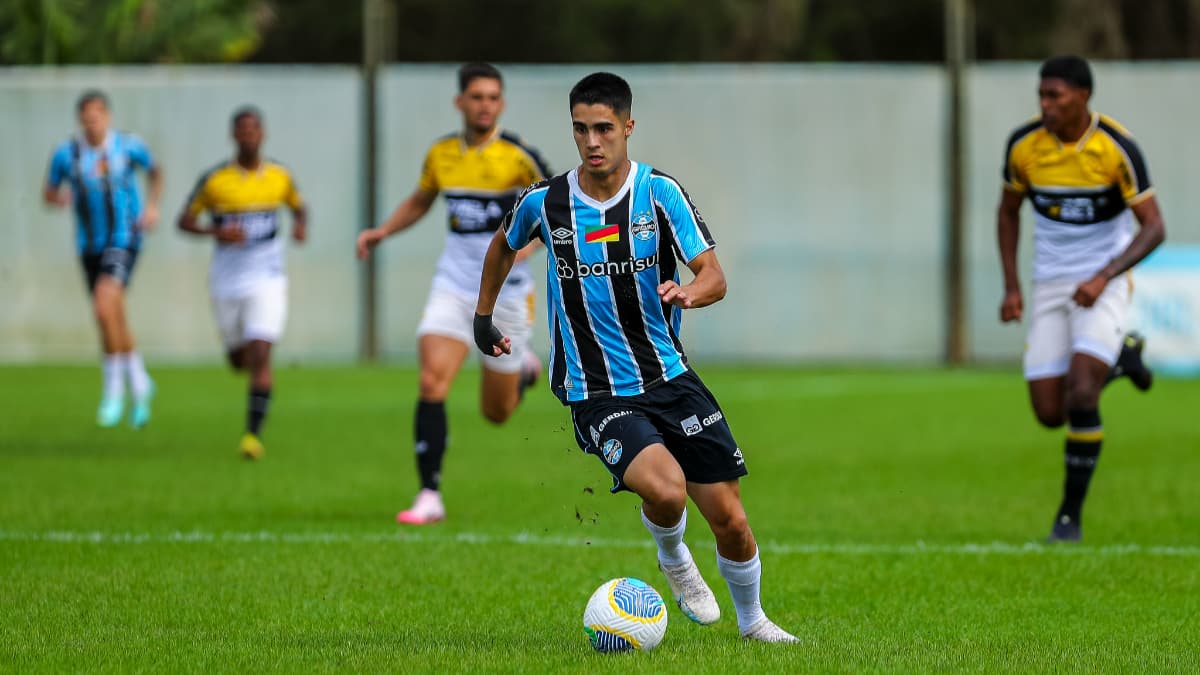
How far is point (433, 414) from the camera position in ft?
34.0

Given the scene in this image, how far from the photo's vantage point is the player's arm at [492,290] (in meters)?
6.87

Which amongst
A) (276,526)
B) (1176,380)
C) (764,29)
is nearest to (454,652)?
(276,526)

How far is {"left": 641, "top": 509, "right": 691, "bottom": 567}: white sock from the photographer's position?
22.1 ft

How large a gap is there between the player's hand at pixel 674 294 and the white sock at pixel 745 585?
1061 millimetres

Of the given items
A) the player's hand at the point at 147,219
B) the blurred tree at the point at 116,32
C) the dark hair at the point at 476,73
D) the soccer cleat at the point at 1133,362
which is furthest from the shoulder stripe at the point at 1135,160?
the blurred tree at the point at 116,32

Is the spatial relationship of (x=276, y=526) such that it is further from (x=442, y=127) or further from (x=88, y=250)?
(x=442, y=127)

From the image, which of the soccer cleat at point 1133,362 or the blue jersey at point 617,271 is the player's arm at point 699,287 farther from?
the soccer cleat at point 1133,362

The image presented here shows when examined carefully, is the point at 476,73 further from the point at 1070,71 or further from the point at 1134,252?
the point at 1134,252

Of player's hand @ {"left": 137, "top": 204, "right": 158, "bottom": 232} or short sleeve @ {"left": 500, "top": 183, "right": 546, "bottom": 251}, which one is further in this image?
player's hand @ {"left": 137, "top": 204, "right": 158, "bottom": 232}

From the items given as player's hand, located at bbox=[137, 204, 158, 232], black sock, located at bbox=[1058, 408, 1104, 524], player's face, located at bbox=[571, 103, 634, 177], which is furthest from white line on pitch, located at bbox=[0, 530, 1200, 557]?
player's hand, located at bbox=[137, 204, 158, 232]

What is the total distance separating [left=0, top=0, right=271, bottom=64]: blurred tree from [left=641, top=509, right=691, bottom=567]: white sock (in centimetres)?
2425

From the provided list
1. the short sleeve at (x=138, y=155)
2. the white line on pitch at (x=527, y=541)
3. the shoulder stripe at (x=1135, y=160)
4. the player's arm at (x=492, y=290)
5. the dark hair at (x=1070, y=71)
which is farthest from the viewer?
the short sleeve at (x=138, y=155)

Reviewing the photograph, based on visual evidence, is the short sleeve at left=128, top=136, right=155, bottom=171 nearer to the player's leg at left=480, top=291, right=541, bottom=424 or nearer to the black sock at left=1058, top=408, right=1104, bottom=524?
the player's leg at left=480, top=291, right=541, bottom=424

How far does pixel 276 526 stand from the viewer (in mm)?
9859
